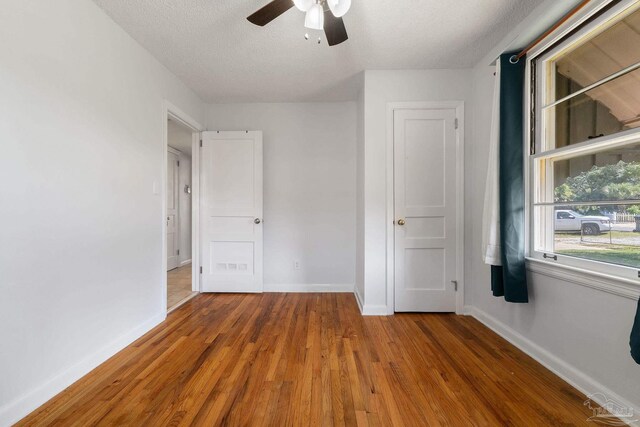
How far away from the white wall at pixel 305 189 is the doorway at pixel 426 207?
32.0 inches

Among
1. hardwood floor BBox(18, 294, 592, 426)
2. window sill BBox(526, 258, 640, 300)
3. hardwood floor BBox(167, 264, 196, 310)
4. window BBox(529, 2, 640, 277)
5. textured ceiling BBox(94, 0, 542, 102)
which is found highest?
textured ceiling BBox(94, 0, 542, 102)

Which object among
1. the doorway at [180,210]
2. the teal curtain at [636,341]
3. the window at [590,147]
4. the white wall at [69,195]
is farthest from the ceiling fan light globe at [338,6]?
the doorway at [180,210]

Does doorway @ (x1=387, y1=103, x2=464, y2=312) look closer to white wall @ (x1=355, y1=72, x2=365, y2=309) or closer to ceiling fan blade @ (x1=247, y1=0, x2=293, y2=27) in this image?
white wall @ (x1=355, y1=72, x2=365, y2=309)

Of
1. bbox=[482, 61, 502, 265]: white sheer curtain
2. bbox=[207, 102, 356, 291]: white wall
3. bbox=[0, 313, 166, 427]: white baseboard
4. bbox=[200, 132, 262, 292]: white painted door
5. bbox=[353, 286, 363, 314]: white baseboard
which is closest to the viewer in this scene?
bbox=[0, 313, 166, 427]: white baseboard

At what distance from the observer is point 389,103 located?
257 cm

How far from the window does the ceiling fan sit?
146 centimetres

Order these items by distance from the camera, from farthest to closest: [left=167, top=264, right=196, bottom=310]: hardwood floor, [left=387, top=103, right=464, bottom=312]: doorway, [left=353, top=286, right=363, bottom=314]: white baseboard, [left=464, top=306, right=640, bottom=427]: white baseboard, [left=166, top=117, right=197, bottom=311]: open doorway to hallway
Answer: [left=166, top=117, right=197, bottom=311]: open doorway to hallway, [left=167, top=264, right=196, bottom=310]: hardwood floor, [left=353, top=286, right=363, bottom=314]: white baseboard, [left=387, top=103, right=464, bottom=312]: doorway, [left=464, top=306, right=640, bottom=427]: white baseboard

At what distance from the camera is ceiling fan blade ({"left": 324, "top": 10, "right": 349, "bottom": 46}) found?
1550mm

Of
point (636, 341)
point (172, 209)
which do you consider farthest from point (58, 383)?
point (172, 209)

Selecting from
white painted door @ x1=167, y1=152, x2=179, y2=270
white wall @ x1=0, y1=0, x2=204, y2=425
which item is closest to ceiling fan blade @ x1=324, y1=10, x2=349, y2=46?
white wall @ x1=0, y1=0, x2=204, y2=425

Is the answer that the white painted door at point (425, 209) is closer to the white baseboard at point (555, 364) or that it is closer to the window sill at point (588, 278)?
the white baseboard at point (555, 364)

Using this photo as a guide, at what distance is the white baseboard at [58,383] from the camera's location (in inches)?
49.3

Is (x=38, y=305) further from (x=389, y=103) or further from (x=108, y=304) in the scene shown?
(x=389, y=103)

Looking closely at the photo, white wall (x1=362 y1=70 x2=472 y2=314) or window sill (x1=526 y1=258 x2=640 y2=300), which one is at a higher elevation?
white wall (x1=362 y1=70 x2=472 y2=314)
